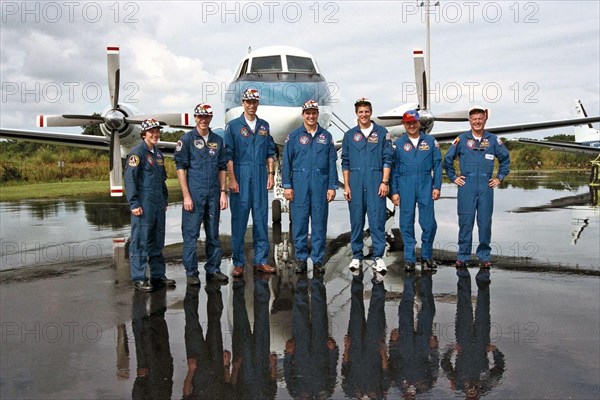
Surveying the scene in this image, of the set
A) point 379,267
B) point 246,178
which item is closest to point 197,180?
point 246,178

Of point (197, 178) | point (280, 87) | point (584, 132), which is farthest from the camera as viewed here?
point (584, 132)

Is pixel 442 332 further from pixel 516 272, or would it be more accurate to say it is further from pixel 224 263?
pixel 224 263

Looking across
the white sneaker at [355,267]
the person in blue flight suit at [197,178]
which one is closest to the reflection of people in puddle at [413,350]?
the white sneaker at [355,267]

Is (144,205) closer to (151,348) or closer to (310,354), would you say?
(151,348)

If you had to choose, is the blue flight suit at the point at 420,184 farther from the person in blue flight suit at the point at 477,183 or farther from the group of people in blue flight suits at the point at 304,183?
the person in blue flight suit at the point at 477,183

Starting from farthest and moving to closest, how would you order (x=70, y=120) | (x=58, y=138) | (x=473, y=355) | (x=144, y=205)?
(x=58, y=138), (x=70, y=120), (x=144, y=205), (x=473, y=355)

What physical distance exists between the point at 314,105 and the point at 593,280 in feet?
13.6

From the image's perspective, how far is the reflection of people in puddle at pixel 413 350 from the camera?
11.1 ft

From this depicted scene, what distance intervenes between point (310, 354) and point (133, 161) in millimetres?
3388

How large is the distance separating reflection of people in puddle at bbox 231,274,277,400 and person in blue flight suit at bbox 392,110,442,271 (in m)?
2.48

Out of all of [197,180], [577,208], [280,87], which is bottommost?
[577,208]

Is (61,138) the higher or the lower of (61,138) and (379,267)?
the higher

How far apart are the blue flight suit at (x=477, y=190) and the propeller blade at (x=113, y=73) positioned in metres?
8.74

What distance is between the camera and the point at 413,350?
3.96 meters
